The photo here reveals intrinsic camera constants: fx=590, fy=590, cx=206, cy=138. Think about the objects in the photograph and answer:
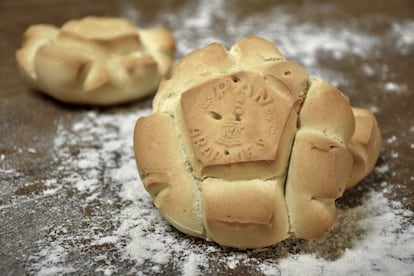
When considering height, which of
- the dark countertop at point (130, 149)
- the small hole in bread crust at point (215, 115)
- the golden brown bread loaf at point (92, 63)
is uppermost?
the small hole in bread crust at point (215, 115)

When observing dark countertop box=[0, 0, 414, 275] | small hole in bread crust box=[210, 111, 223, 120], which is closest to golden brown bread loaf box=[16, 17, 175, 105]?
dark countertop box=[0, 0, 414, 275]

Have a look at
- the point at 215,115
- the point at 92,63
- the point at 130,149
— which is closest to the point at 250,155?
the point at 215,115

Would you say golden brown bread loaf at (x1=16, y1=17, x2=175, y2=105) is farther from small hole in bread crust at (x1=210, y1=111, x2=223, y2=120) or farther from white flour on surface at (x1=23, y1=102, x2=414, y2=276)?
small hole in bread crust at (x1=210, y1=111, x2=223, y2=120)

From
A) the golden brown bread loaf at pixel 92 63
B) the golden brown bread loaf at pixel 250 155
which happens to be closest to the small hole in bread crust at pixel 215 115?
the golden brown bread loaf at pixel 250 155

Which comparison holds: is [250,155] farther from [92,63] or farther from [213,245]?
[92,63]

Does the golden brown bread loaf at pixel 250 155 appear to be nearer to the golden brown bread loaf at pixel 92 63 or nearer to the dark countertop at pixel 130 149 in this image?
the dark countertop at pixel 130 149

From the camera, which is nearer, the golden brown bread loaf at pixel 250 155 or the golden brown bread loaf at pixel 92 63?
the golden brown bread loaf at pixel 250 155
